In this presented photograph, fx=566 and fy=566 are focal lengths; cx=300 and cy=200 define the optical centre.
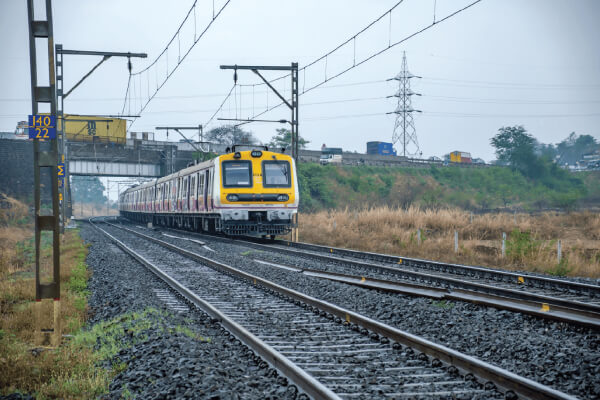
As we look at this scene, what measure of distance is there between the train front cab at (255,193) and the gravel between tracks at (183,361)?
11457 mm

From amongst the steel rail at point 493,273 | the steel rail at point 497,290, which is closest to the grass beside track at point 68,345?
the steel rail at point 497,290

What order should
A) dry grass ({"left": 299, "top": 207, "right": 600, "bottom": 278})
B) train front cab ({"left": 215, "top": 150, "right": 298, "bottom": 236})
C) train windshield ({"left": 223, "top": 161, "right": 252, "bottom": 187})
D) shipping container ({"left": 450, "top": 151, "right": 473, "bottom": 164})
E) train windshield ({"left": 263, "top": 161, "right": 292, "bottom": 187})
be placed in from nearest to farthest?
dry grass ({"left": 299, "top": 207, "right": 600, "bottom": 278}) < train front cab ({"left": 215, "top": 150, "right": 298, "bottom": 236}) < train windshield ({"left": 223, "top": 161, "right": 252, "bottom": 187}) < train windshield ({"left": 263, "top": 161, "right": 292, "bottom": 187}) < shipping container ({"left": 450, "top": 151, "right": 473, "bottom": 164})

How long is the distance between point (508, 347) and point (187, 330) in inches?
139

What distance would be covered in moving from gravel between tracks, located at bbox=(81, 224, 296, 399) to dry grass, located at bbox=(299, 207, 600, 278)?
920cm

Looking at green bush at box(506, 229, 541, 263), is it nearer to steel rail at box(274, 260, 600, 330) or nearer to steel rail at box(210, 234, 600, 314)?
steel rail at box(210, 234, 600, 314)

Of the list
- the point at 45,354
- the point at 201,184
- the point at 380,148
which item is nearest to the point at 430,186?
the point at 380,148

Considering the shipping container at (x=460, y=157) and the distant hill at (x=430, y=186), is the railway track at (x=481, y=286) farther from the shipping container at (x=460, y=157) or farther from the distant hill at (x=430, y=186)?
the shipping container at (x=460, y=157)

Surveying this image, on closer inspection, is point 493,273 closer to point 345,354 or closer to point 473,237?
point 345,354

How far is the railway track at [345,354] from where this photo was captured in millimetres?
4484

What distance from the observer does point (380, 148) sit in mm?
84750

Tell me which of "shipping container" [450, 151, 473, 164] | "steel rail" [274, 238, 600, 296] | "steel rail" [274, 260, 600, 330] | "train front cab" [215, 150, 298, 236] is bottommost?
"steel rail" [274, 238, 600, 296]

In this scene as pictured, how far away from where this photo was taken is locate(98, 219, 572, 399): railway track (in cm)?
448

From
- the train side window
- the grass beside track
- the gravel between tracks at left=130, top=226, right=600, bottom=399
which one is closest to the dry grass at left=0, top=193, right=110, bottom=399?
the grass beside track

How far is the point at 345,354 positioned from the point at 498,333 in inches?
74.2
